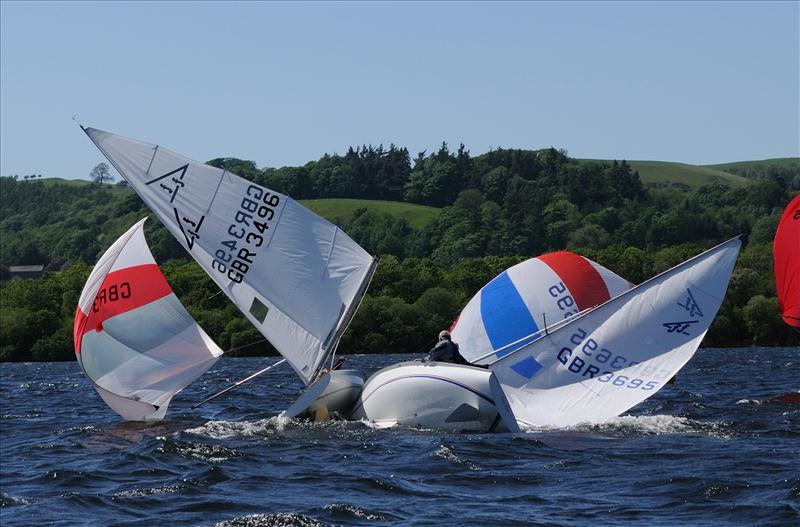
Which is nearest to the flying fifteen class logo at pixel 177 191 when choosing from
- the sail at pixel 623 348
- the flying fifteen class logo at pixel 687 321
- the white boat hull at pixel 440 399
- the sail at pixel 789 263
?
the white boat hull at pixel 440 399

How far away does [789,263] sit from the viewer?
28.9 meters

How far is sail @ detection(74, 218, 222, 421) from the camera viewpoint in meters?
23.3

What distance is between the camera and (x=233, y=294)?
21.3m

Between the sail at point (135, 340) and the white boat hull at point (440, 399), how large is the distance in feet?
15.6

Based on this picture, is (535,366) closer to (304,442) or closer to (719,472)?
(304,442)

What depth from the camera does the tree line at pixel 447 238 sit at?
227 ft

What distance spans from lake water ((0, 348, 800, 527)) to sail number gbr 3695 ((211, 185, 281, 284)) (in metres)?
2.62

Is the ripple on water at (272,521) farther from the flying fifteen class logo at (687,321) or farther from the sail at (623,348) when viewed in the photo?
the flying fifteen class logo at (687,321)

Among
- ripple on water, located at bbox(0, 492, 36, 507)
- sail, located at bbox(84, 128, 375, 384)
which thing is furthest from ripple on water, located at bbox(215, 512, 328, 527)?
sail, located at bbox(84, 128, 375, 384)

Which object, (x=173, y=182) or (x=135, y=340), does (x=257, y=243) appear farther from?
(x=135, y=340)

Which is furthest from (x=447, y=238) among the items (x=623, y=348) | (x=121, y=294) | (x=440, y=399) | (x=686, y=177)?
(x=440, y=399)

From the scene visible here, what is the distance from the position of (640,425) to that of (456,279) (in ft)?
189

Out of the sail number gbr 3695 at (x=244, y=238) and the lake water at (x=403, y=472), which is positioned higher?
the sail number gbr 3695 at (x=244, y=238)

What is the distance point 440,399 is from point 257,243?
4122mm
